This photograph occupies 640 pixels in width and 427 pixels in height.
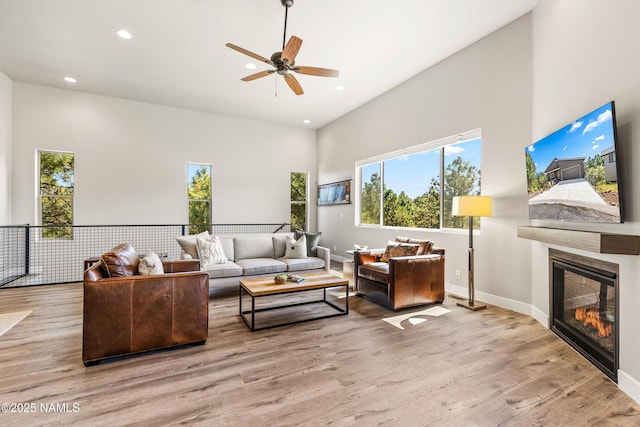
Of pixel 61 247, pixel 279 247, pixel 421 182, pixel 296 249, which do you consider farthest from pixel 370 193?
pixel 61 247

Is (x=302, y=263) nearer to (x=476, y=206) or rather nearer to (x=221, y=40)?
(x=476, y=206)

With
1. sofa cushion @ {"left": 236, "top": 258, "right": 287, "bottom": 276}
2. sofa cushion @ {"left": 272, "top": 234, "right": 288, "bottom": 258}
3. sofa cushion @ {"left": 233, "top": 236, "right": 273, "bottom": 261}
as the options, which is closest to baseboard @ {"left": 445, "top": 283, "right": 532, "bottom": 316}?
sofa cushion @ {"left": 236, "top": 258, "right": 287, "bottom": 276}

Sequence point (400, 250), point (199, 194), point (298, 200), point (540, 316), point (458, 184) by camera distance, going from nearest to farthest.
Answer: point (540, 316), point (400, 250), point (458, 184), point (199, 194), point (298, 200)

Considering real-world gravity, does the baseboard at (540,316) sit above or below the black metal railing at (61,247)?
below

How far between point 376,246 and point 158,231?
4545 mm

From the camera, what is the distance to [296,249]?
16.5 feet

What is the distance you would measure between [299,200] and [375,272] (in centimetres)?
462

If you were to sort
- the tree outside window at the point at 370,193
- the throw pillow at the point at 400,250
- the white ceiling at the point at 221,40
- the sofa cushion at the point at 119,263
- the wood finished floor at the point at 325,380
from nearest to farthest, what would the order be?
the wood finished floor at the point at 325,380 → the sofa cushion at the point at 119,263 → the white ceiling at the point at 221,40 → the throw pillow at the point at 400,250 → the tree outside window at the point at 370,193

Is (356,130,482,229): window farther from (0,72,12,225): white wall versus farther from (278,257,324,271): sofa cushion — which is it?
(0,72,12,225): white wall

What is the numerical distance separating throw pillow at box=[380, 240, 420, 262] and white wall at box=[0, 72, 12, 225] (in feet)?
21.1

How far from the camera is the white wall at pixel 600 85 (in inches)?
79.7

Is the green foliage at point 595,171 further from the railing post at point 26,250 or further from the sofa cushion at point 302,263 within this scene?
the railing post at point 26,250

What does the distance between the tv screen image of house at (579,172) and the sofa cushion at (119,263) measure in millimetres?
3743

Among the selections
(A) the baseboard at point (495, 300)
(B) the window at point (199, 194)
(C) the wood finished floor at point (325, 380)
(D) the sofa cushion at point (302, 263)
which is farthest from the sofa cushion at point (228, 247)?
(A) the baseboard at point (495, 300)
